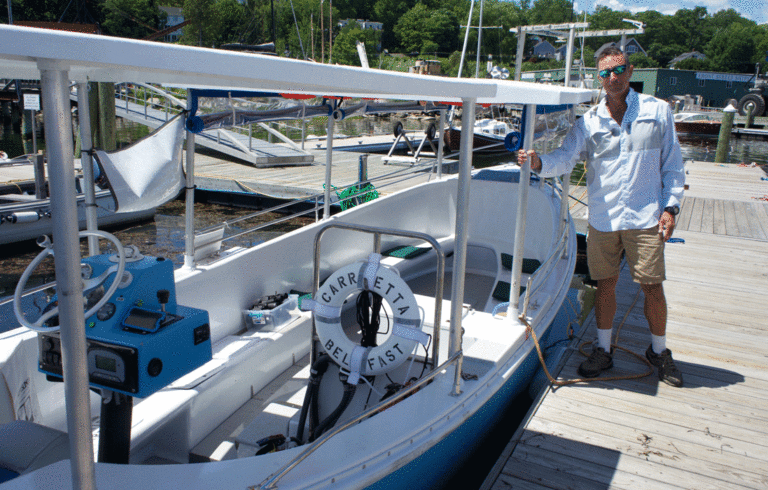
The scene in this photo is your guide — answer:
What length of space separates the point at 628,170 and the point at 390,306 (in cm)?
155

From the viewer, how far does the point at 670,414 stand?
3.23 m

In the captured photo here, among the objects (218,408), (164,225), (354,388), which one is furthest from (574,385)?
(164,225)

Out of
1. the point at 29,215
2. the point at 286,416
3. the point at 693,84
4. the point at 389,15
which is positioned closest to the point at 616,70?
the point at 286,416

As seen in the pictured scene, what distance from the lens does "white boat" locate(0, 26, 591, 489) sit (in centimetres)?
137

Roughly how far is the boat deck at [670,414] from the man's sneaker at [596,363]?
0.22ft

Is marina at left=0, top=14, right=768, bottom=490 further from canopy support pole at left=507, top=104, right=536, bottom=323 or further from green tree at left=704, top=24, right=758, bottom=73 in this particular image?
green tree at left=704, top=24, right=758, bottom=73

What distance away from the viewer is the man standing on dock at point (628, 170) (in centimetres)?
314

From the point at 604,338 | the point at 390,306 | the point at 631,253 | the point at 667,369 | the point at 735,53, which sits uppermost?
the point at 735,53

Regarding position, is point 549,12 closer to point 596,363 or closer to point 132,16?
point 132,16

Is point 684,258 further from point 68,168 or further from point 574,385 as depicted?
point 68,168

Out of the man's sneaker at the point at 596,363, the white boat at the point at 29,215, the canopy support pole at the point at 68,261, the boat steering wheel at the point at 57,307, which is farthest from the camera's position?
the white boat at the point at 29,215

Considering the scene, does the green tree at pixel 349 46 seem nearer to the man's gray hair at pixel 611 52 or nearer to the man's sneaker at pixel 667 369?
the man's gray hair at pixel 611 52

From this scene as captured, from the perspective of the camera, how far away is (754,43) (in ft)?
243

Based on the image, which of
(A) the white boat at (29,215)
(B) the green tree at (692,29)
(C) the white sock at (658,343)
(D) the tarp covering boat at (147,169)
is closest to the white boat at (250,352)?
(D) the tarp covering boat at (147,169)
